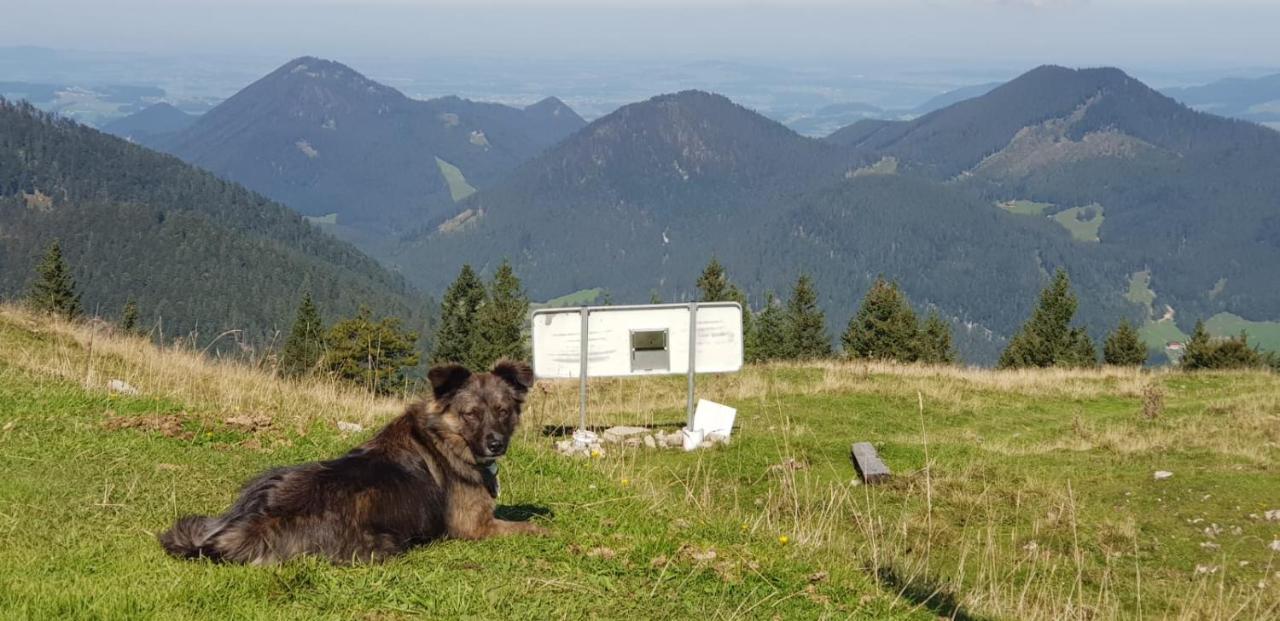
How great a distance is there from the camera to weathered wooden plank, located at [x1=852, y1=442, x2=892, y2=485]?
14338mm

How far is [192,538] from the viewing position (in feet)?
20.7

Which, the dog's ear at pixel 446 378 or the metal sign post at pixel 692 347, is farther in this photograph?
the metal sign post at pixel 692 347

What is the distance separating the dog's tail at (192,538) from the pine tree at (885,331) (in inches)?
2510

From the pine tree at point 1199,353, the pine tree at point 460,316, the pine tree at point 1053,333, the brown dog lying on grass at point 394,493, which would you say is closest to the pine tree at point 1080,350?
the pine tree at point 1053,333

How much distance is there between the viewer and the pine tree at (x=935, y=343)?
228ft

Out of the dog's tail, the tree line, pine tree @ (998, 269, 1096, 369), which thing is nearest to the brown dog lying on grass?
the dog's tail

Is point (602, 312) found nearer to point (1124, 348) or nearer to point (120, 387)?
point (120, 387)

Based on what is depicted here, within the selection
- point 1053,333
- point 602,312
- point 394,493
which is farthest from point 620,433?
point 1053,333

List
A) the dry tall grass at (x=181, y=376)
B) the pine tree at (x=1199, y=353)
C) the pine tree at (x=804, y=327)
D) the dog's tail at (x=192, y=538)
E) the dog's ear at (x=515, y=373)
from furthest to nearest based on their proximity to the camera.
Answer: the pine tree at (x=804, y=327), the pine tree at (x=1199, y=353), the dry tall grass at (x=181, y=376), the dog's ear at (x=515, y=373), the dog's tail at (x=192, y=538)

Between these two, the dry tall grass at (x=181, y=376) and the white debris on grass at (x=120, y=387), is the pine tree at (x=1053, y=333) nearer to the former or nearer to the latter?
the dry tall grass at (x=181, y=376)

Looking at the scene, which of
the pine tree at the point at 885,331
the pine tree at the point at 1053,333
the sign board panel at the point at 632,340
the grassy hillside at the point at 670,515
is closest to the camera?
the grassy hillside at the point at 670,515

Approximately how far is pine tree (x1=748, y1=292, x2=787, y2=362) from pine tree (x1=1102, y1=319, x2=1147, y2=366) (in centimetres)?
2848

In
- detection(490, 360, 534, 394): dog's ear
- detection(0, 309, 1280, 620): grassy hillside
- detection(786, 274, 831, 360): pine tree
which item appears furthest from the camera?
detection(786, 274, 831, 360): pine tree

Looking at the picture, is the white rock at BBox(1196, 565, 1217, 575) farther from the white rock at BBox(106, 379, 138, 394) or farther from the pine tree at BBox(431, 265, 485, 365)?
the pine tree at BBox(431, 265, 485, 365)
